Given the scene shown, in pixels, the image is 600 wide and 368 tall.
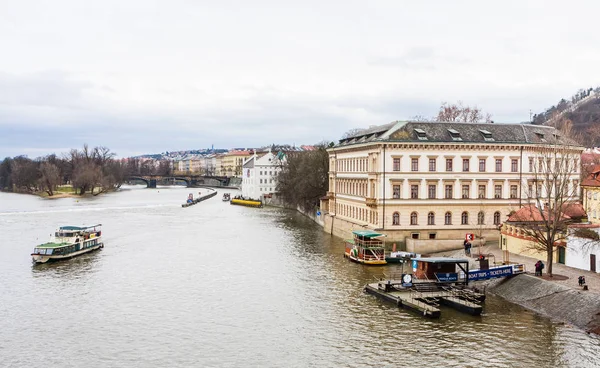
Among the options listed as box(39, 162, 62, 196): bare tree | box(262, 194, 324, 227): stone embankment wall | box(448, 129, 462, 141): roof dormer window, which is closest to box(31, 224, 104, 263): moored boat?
box(262, 194, 324, 227): stone embankment wall

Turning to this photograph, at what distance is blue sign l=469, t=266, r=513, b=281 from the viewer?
3494 cm

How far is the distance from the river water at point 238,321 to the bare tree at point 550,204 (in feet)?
18.1

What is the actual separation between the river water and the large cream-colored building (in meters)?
6.70

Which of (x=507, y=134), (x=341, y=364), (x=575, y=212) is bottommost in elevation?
(x=341, y=364)

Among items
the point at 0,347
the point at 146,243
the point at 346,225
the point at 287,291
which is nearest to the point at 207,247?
the point at 146,243

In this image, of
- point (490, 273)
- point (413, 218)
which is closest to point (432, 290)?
point (490, 273)

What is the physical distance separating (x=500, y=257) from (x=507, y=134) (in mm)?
15124

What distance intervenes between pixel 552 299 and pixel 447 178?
21521mm

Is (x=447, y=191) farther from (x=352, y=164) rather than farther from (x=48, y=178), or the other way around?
(x=48, y=178)

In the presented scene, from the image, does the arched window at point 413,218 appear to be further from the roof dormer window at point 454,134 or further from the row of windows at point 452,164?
the roof dormer window at point 454,134

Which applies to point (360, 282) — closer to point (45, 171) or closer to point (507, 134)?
point (507, 134)

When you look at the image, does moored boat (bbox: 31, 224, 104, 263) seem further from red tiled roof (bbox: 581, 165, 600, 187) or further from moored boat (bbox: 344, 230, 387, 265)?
red tiled roof (bbox: 581, 165, 600, 187)

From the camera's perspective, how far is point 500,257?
42.1m

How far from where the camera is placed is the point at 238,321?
2928cm
